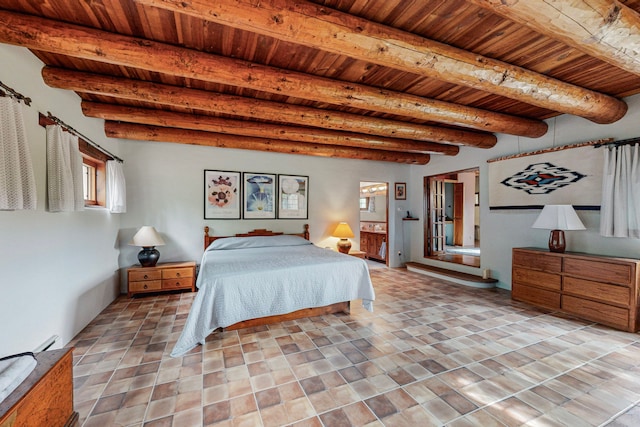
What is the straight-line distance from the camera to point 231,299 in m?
2.56

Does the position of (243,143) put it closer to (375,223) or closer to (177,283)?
(177,283)

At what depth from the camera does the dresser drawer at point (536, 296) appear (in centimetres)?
334

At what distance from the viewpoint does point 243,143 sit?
4379mm

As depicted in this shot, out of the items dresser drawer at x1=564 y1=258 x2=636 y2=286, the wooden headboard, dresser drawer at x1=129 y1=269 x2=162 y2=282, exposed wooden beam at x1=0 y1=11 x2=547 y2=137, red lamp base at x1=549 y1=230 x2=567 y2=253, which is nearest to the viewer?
exposed wooden beam at x1=0 y1=11 x2=547 y2=137

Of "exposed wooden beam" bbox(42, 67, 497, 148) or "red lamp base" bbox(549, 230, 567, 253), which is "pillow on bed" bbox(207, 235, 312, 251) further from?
"red lamp base" bbox(549, 230, 567, 253)

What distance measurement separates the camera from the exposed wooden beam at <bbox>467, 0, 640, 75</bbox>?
147cm

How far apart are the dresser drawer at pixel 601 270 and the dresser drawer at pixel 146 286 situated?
5.45 metres

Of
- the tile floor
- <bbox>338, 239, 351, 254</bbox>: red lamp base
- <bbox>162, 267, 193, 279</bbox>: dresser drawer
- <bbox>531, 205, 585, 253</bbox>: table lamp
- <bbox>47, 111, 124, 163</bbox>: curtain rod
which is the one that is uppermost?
<bbox>47, 111, 124, 163</bbox>: curtain rod

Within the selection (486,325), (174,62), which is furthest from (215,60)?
(486,325)

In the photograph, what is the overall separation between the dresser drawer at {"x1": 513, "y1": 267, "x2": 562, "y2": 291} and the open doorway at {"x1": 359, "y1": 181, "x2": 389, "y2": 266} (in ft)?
8.85

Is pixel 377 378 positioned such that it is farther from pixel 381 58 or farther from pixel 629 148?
pixel 629 148

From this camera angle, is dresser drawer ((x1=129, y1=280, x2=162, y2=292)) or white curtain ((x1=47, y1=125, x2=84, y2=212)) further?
dresser drawer ((x1=129, y1=280, x2=162, y2=292))

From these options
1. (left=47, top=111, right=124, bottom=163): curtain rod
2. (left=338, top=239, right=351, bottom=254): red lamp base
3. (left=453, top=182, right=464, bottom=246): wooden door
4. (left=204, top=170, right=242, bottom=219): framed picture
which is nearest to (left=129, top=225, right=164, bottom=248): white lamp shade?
(left=204, top=170, right=242, bottom=219): framed picture

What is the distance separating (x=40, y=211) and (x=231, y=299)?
1.68 meters
